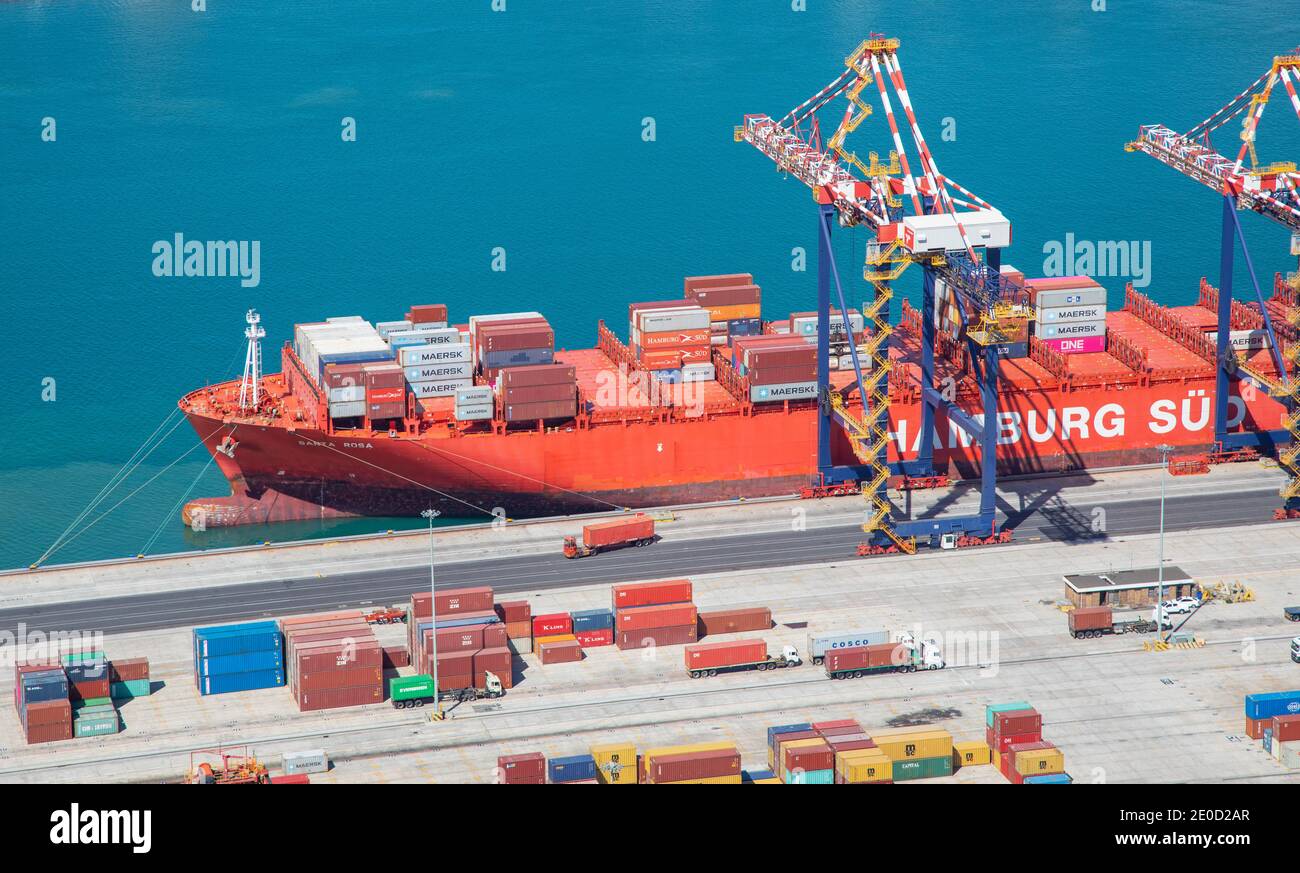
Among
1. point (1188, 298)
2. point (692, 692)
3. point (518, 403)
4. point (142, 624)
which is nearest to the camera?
point (692, 692)

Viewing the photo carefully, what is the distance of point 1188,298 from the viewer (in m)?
183

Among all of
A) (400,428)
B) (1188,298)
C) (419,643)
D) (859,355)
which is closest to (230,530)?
A: (400,428)

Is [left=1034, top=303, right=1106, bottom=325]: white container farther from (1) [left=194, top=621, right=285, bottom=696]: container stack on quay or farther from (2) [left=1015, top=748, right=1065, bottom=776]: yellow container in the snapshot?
(1) [left=194, top=621, right=285, bottom=696]: container stack on quay

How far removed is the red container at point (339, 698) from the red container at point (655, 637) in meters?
14.5

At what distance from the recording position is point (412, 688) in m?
98.0

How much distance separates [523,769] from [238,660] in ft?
71.4

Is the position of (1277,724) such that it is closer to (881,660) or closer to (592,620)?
(881,660)

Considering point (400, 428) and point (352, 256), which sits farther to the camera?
point (352, 256)

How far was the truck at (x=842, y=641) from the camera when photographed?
102 metres

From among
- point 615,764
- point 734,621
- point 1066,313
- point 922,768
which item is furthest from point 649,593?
point 1066,313

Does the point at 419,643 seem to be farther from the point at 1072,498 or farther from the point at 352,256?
the point at 352,256

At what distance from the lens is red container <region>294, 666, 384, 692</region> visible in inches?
3829

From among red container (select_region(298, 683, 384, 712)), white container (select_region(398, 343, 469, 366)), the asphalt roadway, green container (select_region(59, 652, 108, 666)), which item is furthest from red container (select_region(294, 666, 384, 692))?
white container (select_region(398, 343, 469, 366))

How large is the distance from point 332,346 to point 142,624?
28324mm
